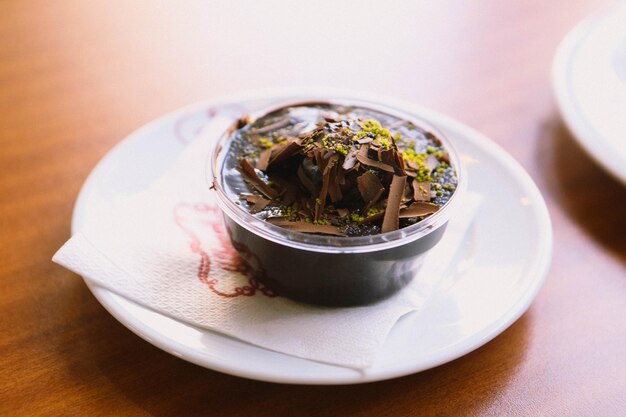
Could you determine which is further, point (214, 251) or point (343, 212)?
point (214, 251)

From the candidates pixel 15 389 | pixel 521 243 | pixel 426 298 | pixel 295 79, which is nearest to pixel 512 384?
pixel 426 298

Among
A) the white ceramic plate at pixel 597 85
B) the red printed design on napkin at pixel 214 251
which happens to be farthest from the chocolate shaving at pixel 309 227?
the white ceramic plate at pixel 597 85

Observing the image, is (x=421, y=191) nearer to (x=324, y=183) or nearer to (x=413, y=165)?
(x=413, y=165)

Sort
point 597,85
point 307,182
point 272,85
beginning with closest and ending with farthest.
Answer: point 307,182 → point 597,85 → point 272,85

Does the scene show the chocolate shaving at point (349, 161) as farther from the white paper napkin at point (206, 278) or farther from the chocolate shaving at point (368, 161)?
the white paper napkin at point (206, 278)

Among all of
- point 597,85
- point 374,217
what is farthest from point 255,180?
point 597,85

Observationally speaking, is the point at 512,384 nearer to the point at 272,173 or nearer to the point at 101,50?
the point at 272,173

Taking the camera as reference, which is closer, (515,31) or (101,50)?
(101,50)
